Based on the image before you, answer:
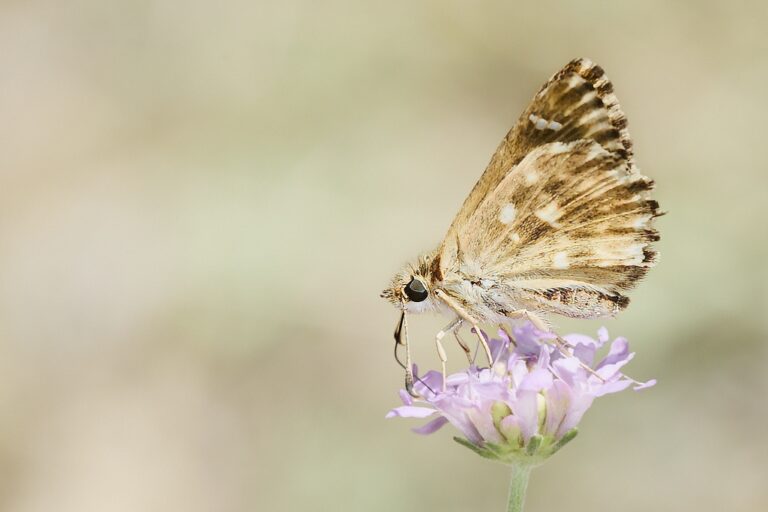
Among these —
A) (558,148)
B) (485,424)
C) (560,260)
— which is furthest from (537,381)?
(558,148)

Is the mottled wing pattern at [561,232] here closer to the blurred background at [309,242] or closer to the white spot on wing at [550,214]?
the white spot on wing at [550,214]

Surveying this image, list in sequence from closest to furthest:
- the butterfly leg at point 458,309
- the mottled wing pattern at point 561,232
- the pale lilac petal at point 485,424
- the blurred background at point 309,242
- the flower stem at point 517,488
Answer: the flower stem at point 517,488 → the pale lilac petal at point 485,424 → the butterfly leg at point 458,309 → the mottled wing pattern at point 561,232 → the blurred background at point 309,242

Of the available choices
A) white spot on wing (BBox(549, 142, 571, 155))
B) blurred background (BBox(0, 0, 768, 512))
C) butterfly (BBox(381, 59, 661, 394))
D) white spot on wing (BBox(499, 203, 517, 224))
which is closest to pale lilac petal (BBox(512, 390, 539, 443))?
butterfly (BBox(381, 59, 661, 394))

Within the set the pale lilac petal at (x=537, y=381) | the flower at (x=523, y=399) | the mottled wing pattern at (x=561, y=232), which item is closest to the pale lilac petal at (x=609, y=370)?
the flower at (x=523, y=399)

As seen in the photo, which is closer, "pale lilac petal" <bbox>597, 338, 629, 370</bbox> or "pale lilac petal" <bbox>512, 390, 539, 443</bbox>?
"pale lilac petal" <bbox>512, 390, 539, 443</bbox>

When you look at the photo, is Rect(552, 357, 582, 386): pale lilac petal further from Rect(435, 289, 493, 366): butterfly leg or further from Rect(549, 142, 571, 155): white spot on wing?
Rect(549, 142, 571, 155): white spot on wing

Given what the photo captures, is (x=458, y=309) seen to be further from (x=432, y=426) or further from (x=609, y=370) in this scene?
(x=609, y=370)
